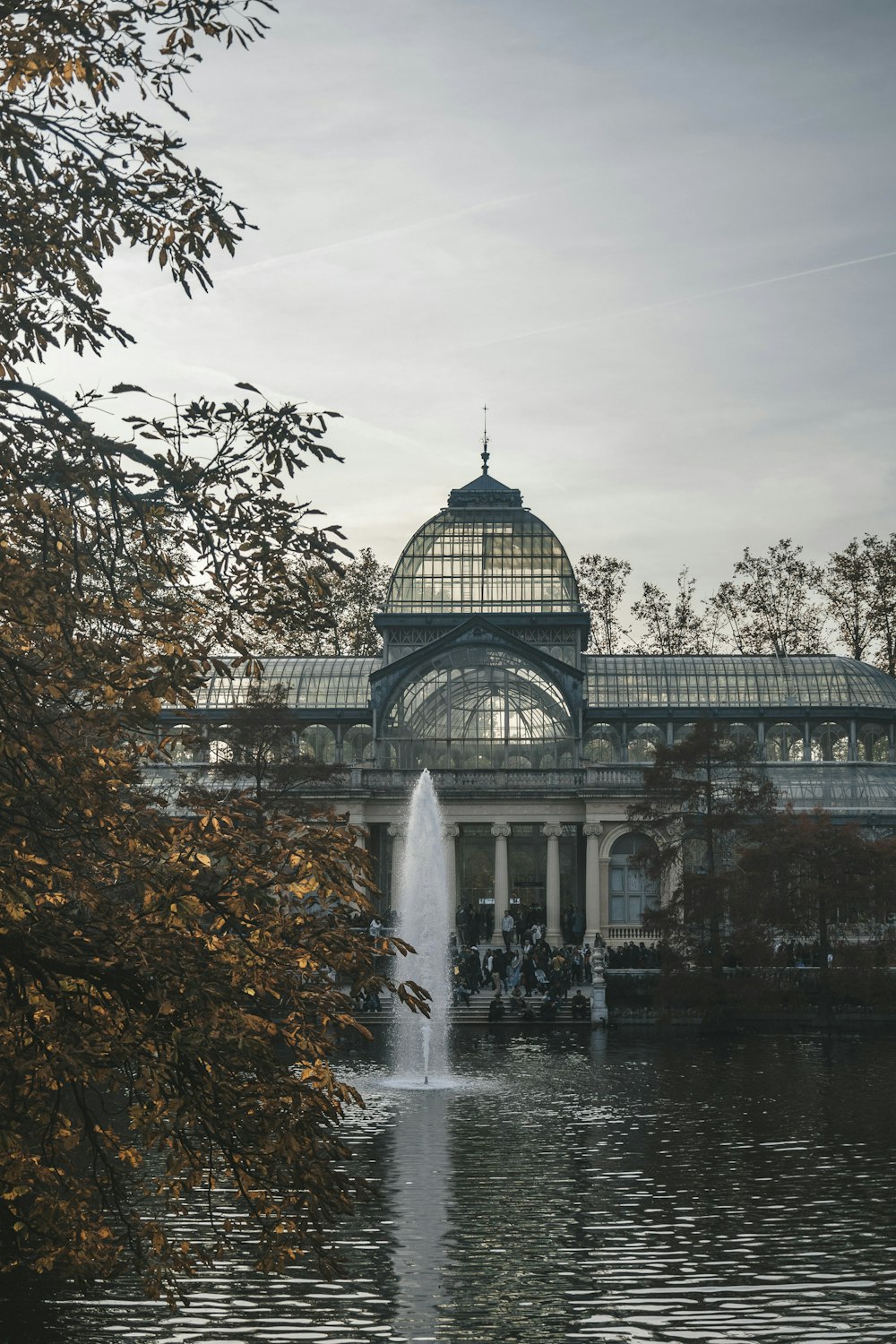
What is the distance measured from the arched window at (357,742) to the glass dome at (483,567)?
5944mm

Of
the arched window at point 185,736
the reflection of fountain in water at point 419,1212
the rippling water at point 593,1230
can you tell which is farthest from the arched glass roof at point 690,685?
the arched window at point 185,736

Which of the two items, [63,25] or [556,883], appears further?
[556,883]

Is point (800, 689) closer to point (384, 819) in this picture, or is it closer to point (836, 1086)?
point (384, 819)

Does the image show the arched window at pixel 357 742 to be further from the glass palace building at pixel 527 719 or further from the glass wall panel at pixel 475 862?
the glass wall panel at pixel 475 862

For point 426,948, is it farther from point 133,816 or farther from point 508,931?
point 133,816

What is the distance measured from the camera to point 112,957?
9.44 metres

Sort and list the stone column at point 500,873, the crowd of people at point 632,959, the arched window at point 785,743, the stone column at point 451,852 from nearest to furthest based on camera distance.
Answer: the crowd of people at point 632,959
the stone column at point 500,873
the stone column at point 451,852
the arched window at point 785,743

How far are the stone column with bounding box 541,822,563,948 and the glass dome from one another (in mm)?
11222

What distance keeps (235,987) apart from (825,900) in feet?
138

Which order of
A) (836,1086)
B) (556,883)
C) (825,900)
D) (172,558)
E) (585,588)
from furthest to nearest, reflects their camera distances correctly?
(585,588)
(556,883)
(825,900)
(836,1086)
(172,558)

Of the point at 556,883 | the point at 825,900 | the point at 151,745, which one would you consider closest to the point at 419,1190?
the point at 151,745

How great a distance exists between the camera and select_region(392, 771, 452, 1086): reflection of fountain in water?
39000 millimetres

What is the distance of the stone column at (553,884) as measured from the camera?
232 ft

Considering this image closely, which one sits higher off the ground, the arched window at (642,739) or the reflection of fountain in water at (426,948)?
the arched window at (642,739)
